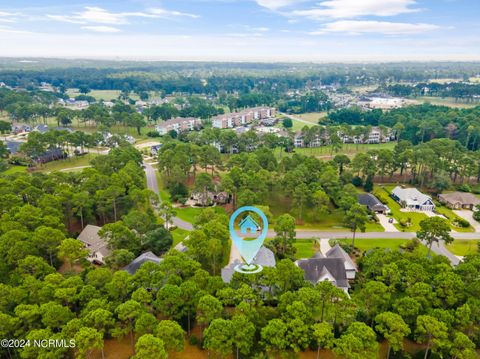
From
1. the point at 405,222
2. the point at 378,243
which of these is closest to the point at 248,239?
the point at 378,243

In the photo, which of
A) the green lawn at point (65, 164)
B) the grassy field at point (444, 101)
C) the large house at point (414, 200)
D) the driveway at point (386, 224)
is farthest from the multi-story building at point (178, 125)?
Result: the grassy field at point (444, 101)

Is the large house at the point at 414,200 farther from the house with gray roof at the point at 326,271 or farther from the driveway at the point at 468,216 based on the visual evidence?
the house with gray roof at the point at 326,271

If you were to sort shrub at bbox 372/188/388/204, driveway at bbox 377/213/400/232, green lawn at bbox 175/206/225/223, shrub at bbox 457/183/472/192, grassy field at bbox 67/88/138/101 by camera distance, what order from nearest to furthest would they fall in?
1. driveway at bbox 377/213/400/232
2. green lawn at bbox 175/206/225/223
3. shrub at bbox 372/188/388/204
4. shrub at bbox 457/183/472/192
5. grassy field at bbox 67/88/138/101

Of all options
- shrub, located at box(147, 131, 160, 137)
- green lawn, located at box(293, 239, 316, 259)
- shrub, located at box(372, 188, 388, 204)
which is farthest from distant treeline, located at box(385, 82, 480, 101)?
green lawn, located at box(293, 239, 316, 259)

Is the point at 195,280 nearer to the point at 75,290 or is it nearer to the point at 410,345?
the point at 75,290

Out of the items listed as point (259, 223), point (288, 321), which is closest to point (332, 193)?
point (259, 223)

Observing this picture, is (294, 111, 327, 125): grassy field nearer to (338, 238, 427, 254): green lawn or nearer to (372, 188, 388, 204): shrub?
(372, 188, 388, 204): shrub
